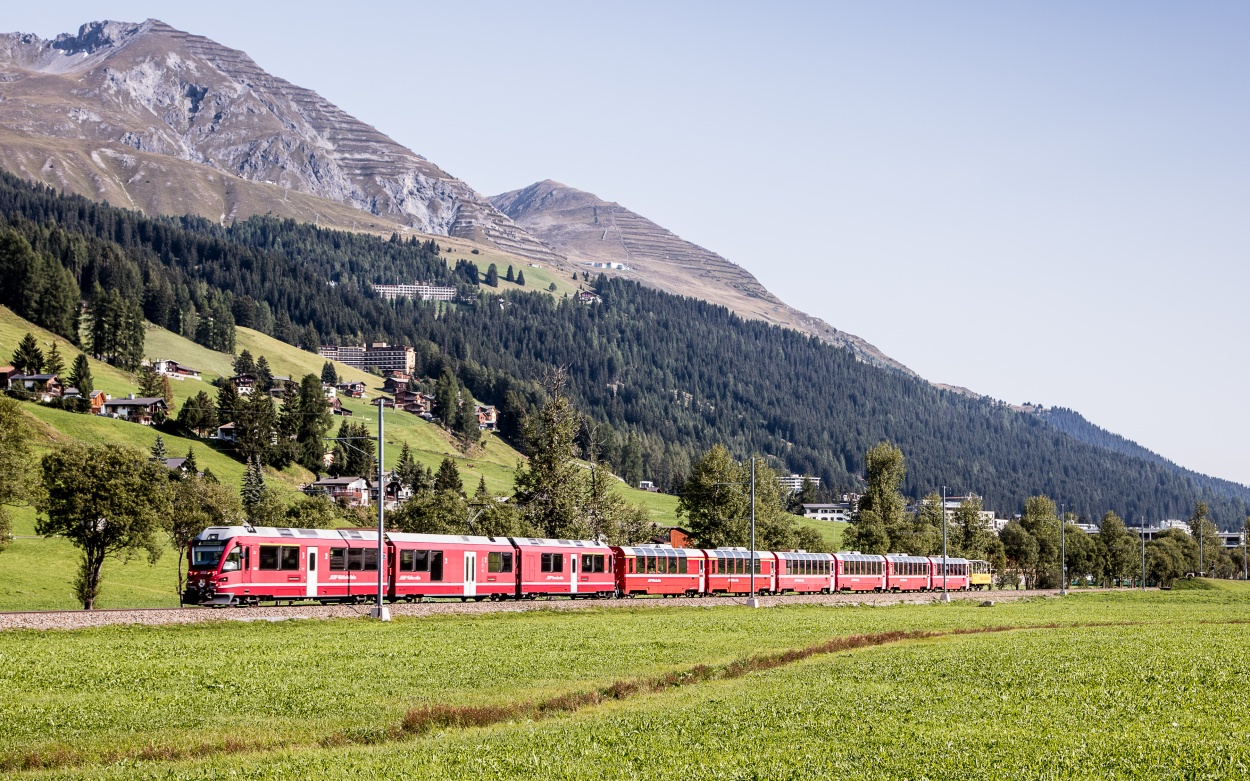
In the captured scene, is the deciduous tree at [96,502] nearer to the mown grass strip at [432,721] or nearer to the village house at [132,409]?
the mown grass strip at [432,721]

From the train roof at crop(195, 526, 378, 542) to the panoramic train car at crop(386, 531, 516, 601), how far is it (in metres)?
1.87

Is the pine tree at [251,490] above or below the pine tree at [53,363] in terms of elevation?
below

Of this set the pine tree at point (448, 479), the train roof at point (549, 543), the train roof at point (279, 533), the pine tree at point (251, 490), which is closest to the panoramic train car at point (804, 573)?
the train roof at point (549, 543)

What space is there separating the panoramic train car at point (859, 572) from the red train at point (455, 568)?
8.73ft

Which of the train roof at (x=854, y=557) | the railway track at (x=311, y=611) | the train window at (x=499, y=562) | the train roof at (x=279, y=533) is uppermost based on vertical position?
the train roof at (x=279, y=533)

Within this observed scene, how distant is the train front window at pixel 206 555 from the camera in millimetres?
56281

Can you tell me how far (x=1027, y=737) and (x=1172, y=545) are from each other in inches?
7832

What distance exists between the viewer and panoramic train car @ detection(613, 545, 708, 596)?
8075cm

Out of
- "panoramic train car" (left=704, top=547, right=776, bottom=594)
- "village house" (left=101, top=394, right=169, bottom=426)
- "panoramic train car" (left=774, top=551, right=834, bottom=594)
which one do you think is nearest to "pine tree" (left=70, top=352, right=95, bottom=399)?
"village house" (left=101, top=394, right=169, bottom=426)

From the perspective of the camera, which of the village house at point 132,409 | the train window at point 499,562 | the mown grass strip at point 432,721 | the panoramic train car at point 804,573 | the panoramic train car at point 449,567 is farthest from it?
the village house at point 132,409

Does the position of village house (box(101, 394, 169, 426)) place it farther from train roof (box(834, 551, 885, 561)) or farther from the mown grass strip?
the mown grass strip

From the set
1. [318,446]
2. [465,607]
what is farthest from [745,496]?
[318,446]

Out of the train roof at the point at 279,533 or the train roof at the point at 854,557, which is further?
the train roof at the point at 854,557

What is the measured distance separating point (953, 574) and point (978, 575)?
12189mm
